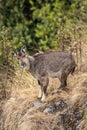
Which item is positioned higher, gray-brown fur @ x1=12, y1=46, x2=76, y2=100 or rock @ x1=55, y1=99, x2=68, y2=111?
gray-brown fur @ x1=12, y1=46, x2=76, y2=100

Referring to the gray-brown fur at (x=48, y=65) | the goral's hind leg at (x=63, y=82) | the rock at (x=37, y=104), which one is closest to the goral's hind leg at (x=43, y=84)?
the gray-brown fur at (x=48, y=65)

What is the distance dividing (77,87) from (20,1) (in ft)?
19.3

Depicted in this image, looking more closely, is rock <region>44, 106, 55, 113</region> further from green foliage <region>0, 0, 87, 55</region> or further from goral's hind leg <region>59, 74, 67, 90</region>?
green foliage <region>0, 0, 87, 55</region>

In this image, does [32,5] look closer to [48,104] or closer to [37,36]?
[37,36]

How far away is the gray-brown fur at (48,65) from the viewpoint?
980cm

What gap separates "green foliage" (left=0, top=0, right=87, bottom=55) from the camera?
45.8 feet

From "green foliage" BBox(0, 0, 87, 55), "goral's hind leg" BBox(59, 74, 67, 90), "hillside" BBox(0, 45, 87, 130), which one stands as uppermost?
"goral's hind leg" BBox(59, 74, 67, 90)

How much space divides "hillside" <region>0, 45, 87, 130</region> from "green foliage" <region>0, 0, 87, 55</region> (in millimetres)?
2983

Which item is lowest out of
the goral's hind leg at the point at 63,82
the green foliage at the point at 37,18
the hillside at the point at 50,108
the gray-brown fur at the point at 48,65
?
the green foliage at the point at 37,18

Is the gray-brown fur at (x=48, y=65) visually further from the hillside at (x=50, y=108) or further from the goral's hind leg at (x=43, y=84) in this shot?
the hillside at (x=50, y=108)

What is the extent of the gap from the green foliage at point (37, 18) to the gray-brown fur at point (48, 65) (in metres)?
2.96

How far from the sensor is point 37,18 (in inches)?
591

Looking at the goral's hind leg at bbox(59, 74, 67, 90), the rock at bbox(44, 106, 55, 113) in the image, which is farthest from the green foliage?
the rock at bbox(44, 106, 55, 113)

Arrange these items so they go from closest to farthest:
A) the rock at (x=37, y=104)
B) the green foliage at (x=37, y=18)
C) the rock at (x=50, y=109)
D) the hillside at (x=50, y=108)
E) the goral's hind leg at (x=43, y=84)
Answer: the hillside at (x=50, y=108)
the rock at (x=50, y=109)
the rock at (x=37, y=104)
the goral's hind leg at (x=43, y=84)
the green foliage at (x=37, y=18)
